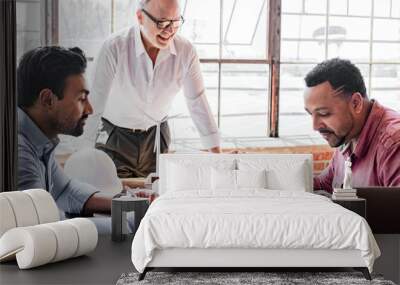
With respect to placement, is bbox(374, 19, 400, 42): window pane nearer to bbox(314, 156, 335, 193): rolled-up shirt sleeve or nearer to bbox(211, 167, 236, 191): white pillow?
bbox(314, 156, 335, 193): rolled-up shirt sleeve

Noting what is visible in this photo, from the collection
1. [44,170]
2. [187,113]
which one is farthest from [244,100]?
[44,170]

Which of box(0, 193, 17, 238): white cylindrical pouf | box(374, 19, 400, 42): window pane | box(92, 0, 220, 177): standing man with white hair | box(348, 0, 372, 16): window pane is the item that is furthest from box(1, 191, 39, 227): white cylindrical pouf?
box(374, 19, 400, 42): window pane

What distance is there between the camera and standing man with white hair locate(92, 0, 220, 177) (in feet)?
26.3

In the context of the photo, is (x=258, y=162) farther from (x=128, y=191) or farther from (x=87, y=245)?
(x=87, y=245)

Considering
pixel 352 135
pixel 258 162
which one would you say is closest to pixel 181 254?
pixel 258 162

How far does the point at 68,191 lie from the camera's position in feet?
26.6

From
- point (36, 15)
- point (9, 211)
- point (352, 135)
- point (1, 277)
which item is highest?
point (36, 15)

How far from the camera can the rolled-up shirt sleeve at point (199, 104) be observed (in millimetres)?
8133

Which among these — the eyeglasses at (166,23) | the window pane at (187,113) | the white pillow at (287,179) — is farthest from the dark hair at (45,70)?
the white pillow at (287,179)

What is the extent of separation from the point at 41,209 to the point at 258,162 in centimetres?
241

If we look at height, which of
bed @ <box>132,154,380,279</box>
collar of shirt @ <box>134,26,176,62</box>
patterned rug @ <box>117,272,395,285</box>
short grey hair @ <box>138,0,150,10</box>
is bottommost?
patterned rug @ <box>117,272,395,285</box>

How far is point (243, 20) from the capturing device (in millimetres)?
8180

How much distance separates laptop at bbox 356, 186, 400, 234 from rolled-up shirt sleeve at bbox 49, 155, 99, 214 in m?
3.00

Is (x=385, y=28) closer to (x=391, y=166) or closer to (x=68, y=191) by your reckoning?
(x=391, y=166)
